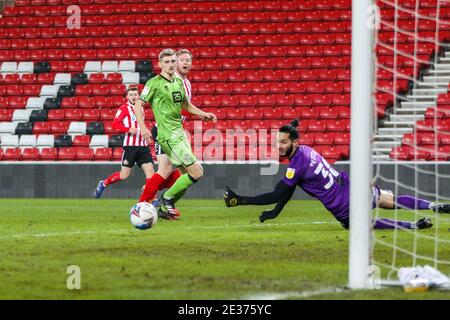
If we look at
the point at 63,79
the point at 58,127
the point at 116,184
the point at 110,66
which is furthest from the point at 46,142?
the point at 110,66

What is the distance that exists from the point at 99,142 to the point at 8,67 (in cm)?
414

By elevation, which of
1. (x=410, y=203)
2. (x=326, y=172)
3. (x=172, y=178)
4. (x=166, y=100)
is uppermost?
(x=166, y=100)

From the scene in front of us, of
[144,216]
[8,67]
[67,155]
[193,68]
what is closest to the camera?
[144,216]

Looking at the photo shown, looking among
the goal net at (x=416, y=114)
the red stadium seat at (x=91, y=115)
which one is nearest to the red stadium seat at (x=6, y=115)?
the red stadium seat at (x=91, y=115)

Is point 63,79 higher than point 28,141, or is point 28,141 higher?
point 63,79

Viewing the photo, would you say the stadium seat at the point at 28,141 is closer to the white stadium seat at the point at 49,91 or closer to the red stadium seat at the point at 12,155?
the red stadium seat at the point at 12,155

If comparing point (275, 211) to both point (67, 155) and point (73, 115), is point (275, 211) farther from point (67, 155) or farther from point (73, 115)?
point (73, 115)

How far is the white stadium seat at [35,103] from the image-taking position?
909 inches

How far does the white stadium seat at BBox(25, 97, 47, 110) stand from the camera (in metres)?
23.1

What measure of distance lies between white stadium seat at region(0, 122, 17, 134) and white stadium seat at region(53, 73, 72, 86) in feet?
5.23

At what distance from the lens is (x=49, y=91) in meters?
23.4

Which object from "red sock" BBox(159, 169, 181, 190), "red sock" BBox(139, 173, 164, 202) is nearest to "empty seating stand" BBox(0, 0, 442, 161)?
"red sock" BBox(159, 169, 181, 190)

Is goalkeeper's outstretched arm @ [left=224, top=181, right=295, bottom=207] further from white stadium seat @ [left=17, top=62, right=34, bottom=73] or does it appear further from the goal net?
white stadium seat @ [left=17, top=62, right=34, bottom=73]

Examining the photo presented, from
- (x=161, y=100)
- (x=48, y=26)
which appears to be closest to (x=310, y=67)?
(x=48, y=26)
